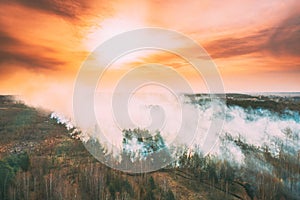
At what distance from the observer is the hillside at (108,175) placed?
7518mm

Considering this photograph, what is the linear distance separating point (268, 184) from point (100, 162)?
4.94 meters

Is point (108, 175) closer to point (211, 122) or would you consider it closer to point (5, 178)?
point (5, 178)

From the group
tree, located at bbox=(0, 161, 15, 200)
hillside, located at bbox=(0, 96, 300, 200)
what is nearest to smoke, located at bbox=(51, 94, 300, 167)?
hillside, located at bbox=(0, 96, 300, 200)

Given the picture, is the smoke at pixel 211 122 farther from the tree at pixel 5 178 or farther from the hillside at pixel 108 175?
the tree at pixel 5 178

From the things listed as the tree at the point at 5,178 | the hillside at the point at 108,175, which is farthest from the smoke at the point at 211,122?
the tree at the point at 5,178

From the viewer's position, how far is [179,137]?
10344mm

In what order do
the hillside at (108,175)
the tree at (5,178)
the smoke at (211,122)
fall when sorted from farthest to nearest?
the smoke at (211,122)
the hillside at (108,175)
the tree at (5,178)

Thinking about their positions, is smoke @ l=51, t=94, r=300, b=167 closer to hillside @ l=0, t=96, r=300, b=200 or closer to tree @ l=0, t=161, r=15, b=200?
hillside @ l=0, t=96, r=300, b=200

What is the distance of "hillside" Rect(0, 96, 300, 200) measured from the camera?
7518mm

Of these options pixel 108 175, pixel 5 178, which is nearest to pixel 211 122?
pixel 108 175

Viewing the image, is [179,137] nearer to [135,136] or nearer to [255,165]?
[135,136]

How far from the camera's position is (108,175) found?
324 inches

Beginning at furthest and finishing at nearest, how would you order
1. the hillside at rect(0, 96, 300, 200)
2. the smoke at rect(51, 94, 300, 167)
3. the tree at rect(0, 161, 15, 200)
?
the smoke at rect(51, 94, 300, 167)
the hillside at rect(0, 96, 300, 200)
the tree at rect(0, 161, 15, 200)

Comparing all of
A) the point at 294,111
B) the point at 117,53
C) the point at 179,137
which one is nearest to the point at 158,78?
the point at 117,53
